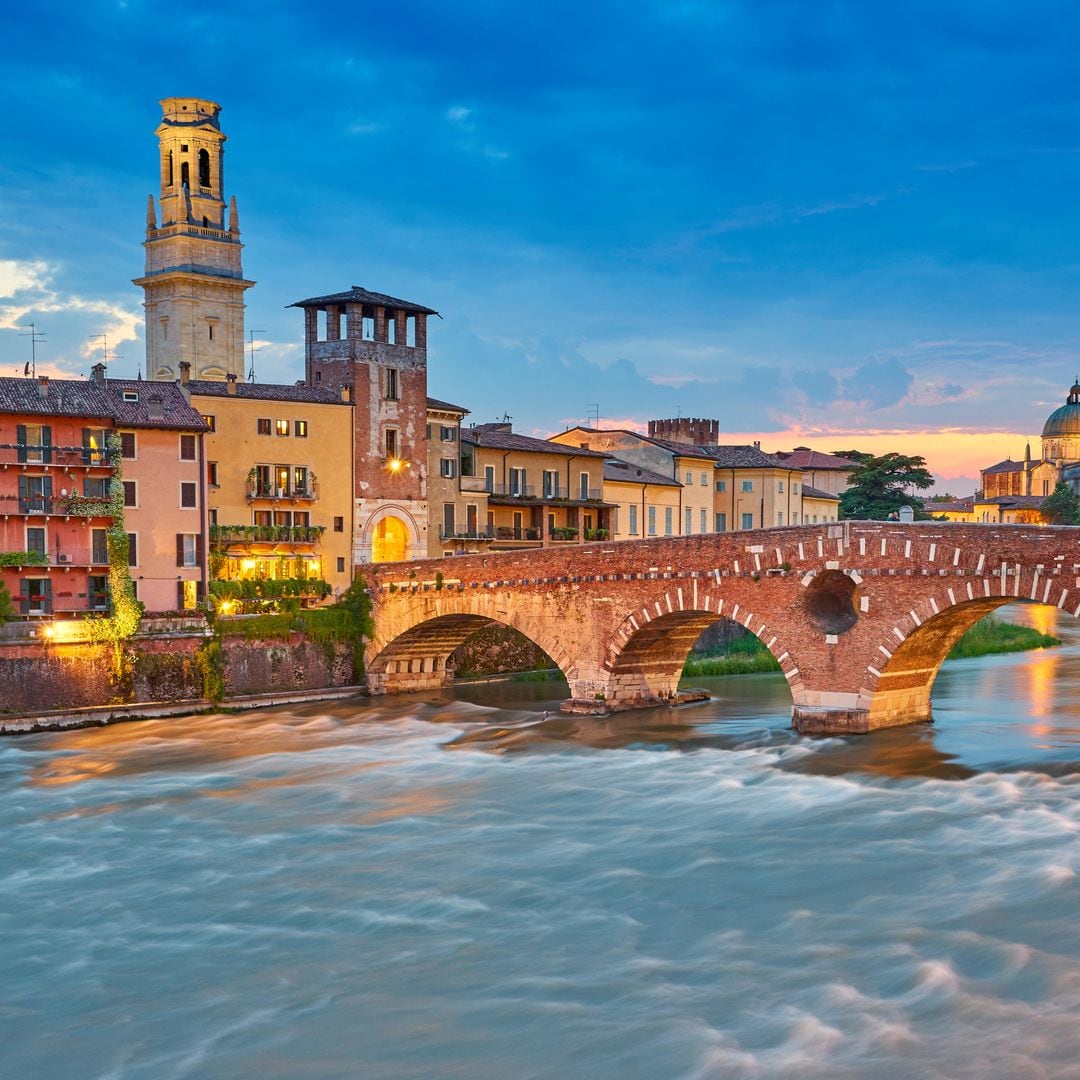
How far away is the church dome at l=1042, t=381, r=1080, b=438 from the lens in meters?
168

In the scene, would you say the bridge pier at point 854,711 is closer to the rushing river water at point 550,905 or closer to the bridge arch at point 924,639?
the bridge arch at point 924,639

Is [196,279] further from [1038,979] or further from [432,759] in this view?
[1038,979]

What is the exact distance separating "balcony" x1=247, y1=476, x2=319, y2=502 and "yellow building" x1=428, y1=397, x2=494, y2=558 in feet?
19.5

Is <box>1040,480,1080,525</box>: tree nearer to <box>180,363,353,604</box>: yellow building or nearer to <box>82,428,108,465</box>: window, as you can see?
<box>180,363,353,604</box>: yellow building

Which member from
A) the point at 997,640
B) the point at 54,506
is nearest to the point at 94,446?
the point at 54,506

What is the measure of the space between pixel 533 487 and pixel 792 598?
94.7ft

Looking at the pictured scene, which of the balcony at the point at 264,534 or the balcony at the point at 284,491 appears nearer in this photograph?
the balcony at the point at 264,534

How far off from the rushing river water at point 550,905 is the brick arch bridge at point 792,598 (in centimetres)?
170

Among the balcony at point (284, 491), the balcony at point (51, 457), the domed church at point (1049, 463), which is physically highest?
the domed church at point (1049, 463)

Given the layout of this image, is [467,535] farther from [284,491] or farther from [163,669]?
[163,669]

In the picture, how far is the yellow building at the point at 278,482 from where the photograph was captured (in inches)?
1842

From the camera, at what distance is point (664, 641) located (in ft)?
120

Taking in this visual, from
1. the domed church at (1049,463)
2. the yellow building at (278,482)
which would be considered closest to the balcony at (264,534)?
the yellow building at (278,482)

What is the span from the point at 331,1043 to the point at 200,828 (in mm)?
10495
